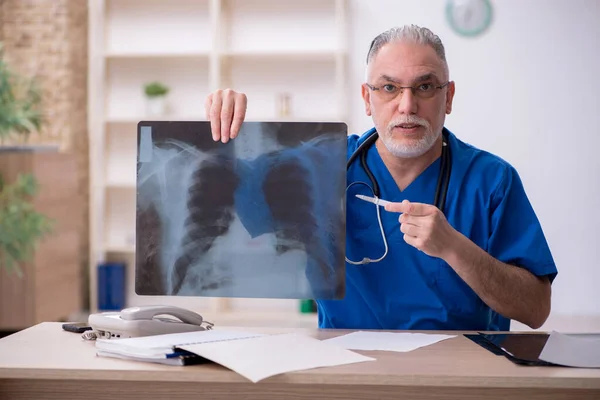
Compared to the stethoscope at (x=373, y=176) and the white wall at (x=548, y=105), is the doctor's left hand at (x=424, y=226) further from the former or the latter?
the white wall at (x=548, y=105)

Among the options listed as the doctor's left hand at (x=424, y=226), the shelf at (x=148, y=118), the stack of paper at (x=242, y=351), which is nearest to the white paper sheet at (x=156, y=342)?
the stack of paper at (x=242, y=351)

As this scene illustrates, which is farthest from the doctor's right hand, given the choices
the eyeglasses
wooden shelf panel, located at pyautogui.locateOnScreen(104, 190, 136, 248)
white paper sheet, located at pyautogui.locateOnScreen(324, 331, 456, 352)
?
wooden shelf panel, located at pyautogui.locateOnScreen(104, 190, 136, 248)

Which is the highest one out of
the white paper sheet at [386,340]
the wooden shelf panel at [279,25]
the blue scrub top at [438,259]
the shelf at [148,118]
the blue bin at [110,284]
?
the wooden shelf panel at [279,25]

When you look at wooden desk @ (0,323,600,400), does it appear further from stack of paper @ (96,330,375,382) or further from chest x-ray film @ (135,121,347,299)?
chest x-ray film @ (135,121,347,299)

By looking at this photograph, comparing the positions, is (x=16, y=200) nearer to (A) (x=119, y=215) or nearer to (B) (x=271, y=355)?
(A) (x=119, y=215)

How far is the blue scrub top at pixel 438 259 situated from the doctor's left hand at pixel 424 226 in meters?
0.27

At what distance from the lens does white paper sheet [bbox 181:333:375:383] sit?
1.19 metres

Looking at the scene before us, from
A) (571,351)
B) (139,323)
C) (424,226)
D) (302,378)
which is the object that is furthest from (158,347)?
(571,351)

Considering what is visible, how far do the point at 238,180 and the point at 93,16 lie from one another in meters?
3.56

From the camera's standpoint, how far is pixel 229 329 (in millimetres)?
1595

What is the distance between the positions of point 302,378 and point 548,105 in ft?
12.4

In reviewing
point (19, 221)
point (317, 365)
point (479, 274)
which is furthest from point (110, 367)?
point (19, 221)

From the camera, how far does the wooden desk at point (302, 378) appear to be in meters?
1.18

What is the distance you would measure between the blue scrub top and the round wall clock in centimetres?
285
